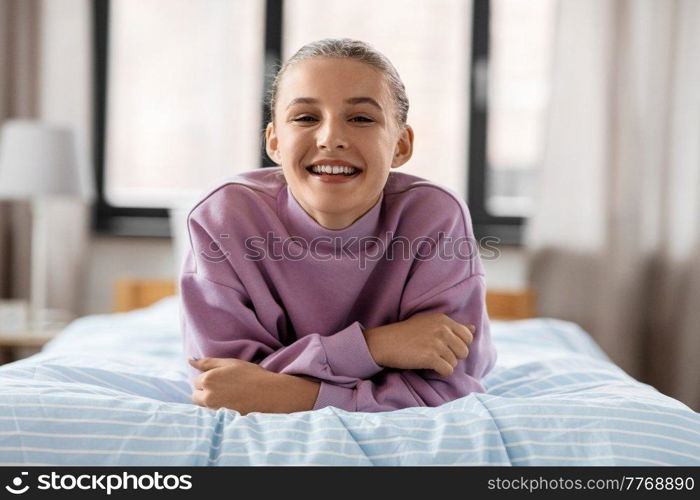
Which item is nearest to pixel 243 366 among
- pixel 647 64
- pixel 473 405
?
pixel 473 405

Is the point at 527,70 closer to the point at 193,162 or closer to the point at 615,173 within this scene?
the point at 615,173

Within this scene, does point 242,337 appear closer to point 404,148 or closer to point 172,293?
point 404,148

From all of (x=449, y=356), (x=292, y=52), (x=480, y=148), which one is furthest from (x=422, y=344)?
(x=292, y=52)

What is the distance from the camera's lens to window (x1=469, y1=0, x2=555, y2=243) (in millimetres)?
3242

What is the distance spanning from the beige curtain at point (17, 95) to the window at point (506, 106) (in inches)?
68.3

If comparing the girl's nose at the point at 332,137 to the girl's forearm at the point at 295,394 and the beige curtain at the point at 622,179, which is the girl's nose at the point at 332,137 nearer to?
the girl's forearm at the point at 295,394

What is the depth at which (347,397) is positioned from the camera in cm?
112

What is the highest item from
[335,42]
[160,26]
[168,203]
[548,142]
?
[160,26]

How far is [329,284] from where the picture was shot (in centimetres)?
120

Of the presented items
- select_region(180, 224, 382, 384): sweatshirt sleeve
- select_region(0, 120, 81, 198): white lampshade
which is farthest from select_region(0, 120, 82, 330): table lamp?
select_region(180, 224, 382, 384): sweatshirt sleeve

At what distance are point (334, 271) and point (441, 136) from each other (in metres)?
2.22

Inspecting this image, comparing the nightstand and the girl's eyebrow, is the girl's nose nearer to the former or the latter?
the girl's eyebrow

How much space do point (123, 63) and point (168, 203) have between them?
2.01 feet

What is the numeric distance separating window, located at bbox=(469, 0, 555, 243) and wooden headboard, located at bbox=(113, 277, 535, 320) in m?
0.43
